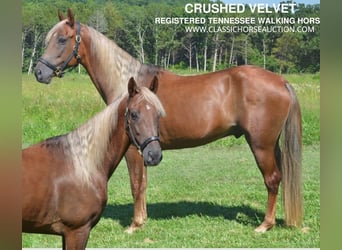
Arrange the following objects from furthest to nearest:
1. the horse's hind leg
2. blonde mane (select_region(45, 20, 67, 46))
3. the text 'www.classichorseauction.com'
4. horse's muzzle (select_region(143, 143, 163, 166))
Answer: the horse's hind leg
the text 'www.classichorseauction.com'
blonde mane (select_region(45, 20, 67, 46))
horse's muzzle (select_region(143, 143, 163, 166))

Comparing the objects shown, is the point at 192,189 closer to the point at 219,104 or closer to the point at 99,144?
the point at 219,104

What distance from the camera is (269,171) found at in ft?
10.2

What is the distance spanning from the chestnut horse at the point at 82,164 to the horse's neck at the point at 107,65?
108cm

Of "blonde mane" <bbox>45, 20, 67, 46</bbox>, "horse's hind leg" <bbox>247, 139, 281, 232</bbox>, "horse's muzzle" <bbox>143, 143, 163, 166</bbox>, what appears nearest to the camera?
"horse's muzzle" <bbox>143, 143, 163, 166</bbox>

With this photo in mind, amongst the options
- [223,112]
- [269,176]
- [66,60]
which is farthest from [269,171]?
[66,60]

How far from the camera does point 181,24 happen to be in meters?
3.04

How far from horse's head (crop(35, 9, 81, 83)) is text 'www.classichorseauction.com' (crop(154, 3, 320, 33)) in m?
0.62

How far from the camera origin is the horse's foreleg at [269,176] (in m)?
3.10

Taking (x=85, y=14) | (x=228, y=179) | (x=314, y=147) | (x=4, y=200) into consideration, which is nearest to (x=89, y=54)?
(x=85, y=14)

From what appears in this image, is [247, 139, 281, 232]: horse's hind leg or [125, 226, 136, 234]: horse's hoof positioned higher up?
[247, 139, 281, 232]: horse's hind leg

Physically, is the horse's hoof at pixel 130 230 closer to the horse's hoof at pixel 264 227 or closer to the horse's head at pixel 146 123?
the horse's hoof at pixel 264 227

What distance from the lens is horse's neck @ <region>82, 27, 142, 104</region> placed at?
118 inches

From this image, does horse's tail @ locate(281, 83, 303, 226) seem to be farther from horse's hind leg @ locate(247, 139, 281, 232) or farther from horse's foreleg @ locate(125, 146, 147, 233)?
horse's foreleg @ locate(125, 146, 147, 233)

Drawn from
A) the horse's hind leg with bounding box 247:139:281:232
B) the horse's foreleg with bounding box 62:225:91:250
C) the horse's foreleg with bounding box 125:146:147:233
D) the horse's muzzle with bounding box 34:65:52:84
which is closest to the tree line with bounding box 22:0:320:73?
the horse's muzzle with bounding box 34:65:52:84
